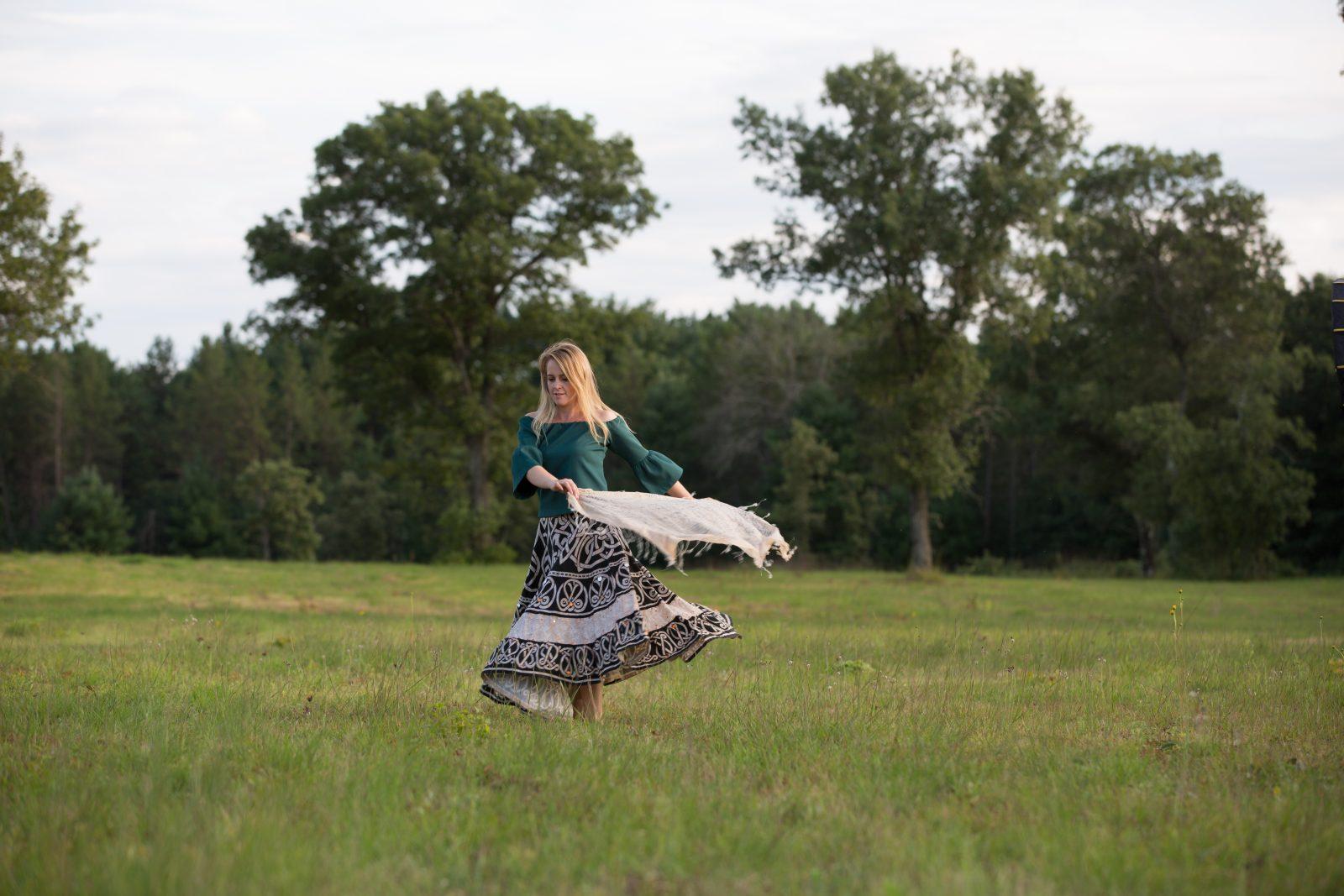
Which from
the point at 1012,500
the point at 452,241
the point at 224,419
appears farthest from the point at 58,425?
the point at 1012,500

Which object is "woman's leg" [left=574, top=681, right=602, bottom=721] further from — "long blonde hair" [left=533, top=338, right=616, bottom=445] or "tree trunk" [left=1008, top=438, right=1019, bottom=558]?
"tree trunk" [left=1008, top=438, right=1019, bottom=558]

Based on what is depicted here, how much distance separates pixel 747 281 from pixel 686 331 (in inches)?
2438

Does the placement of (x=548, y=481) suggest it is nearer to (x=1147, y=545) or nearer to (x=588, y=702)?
(x=588, y=702)

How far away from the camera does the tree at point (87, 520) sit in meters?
76.4

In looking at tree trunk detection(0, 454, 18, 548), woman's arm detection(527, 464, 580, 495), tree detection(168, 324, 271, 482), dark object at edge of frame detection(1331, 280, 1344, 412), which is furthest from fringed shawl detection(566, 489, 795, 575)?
tree detection(168, 324, 271, 482)

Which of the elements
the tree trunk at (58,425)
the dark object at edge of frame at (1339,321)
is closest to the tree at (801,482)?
the tree trunk at (58,425)

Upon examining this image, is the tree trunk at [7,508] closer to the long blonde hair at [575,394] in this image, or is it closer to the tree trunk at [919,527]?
the tree trunk at [919,527]

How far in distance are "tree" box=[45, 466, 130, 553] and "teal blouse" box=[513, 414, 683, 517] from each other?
75243mm

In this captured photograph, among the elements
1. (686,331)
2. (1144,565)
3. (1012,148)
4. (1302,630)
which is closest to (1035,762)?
(1302,630)

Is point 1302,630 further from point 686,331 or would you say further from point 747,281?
point 686,331

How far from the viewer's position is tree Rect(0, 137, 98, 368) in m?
31.3

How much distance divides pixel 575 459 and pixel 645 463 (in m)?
0.51

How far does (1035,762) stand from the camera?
6961mm

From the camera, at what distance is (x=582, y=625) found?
332 inches
